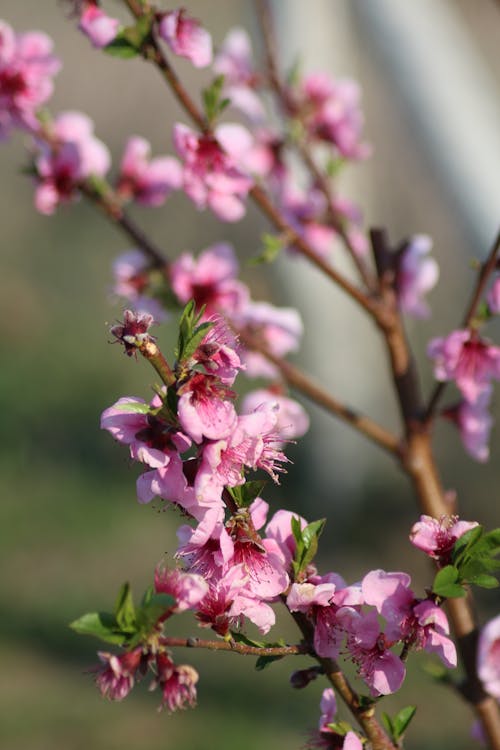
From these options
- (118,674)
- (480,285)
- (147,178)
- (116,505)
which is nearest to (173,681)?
(118,674)

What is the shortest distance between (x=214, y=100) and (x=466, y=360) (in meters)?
0.36

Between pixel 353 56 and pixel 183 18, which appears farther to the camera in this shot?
pixel 353 56

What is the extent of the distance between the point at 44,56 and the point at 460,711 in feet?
7.28

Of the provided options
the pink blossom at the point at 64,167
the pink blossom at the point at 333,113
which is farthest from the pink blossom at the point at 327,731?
the pink blossom at the point at 333,113

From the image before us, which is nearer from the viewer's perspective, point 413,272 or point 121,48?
point 121,48

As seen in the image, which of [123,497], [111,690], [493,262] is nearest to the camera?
[111,690]

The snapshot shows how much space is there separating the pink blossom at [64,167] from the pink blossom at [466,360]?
1.59 ft

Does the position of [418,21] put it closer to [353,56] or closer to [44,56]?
[353,56]

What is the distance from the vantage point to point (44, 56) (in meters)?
1.14

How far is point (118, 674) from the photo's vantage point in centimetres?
53

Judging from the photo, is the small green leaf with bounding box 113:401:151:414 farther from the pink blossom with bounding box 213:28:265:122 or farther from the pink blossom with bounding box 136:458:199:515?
the pink blossom with bounding box 213:28:265:122

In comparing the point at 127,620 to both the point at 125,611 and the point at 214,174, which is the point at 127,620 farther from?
the point at 214,174

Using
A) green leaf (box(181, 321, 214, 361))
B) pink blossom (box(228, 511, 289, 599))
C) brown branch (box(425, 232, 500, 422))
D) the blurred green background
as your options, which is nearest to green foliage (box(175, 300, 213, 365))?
→ green leaf (box(181, 321, 214, 361))

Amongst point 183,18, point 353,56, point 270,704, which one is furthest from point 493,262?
point 353,56
